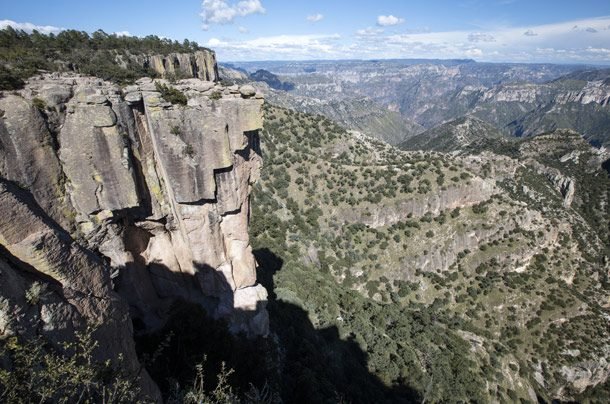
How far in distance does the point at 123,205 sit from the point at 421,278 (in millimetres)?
59467

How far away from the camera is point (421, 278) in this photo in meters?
65.3

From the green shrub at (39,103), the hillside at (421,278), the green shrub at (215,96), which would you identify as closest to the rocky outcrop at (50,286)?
the green shrub at (39,103)

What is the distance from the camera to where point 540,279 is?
217 feet

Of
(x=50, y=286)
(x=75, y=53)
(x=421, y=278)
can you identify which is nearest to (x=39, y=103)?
(x=50, y=286)

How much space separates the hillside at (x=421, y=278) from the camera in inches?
1631

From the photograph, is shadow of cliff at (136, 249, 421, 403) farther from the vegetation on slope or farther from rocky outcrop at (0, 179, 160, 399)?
the vegetation on slope

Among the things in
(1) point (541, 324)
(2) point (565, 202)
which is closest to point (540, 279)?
(1) point (541, 324)

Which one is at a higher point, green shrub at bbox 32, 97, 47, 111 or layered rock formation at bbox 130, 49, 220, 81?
layered rock formation at bbox 130, 49, 220, 81

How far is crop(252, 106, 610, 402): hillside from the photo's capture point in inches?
1631

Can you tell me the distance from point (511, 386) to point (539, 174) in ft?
441

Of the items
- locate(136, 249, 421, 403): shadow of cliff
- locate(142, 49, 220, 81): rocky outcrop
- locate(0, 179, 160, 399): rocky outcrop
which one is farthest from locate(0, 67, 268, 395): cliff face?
locate(142, 49, 220, 81): rocky outcrop

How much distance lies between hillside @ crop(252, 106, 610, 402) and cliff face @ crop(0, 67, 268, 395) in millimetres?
12323

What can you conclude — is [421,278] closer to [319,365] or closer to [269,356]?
[319,365]

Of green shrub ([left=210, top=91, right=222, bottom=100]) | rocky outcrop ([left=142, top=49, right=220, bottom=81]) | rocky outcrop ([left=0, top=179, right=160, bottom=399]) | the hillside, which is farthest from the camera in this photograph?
rocky outcrop ([left=142, top=49, right=220, bottom=81])
